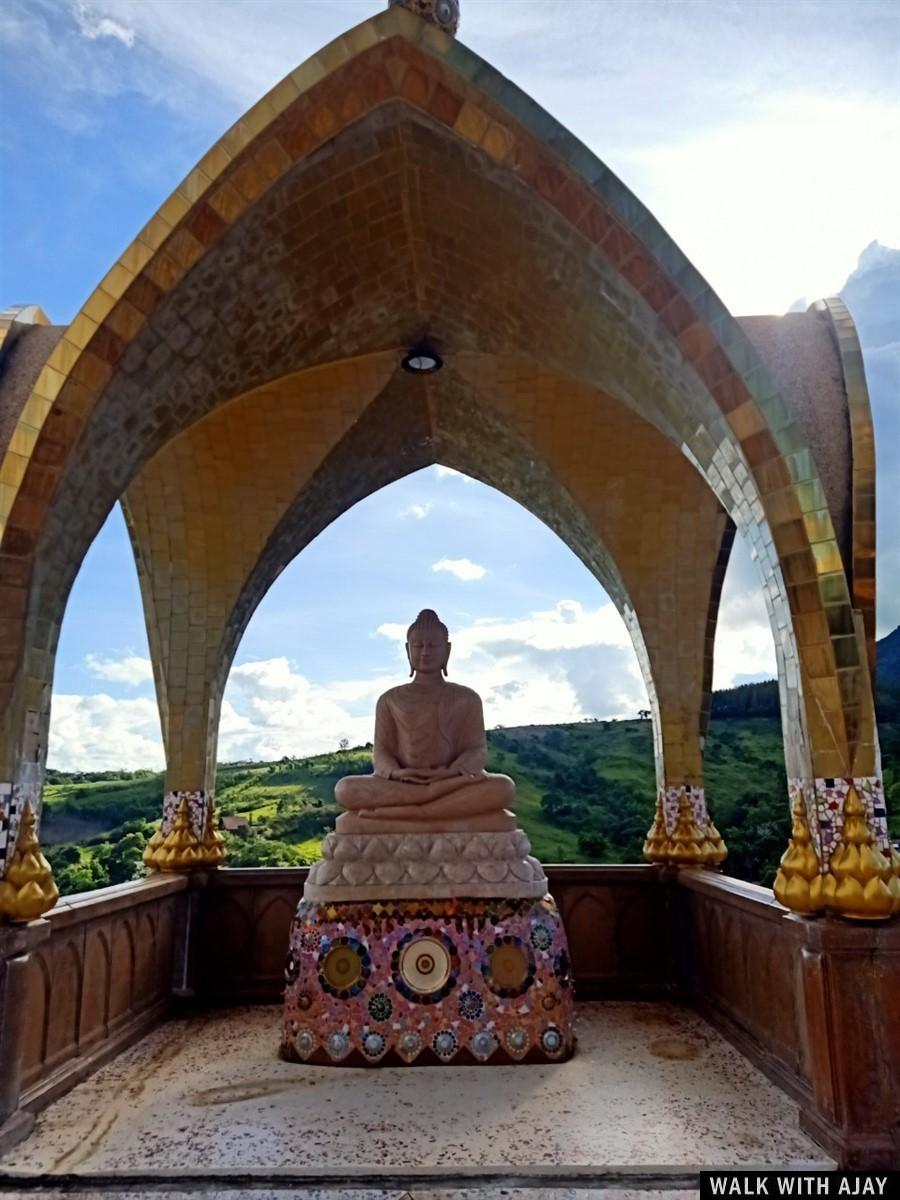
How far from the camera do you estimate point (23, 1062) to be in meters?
3.71

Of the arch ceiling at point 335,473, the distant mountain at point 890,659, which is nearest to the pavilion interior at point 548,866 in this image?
the arch ceiling at point 335,473

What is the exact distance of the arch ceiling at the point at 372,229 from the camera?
380 cm

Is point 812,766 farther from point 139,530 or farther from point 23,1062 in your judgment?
point 139,530

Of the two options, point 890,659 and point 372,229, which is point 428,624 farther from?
point 890,659

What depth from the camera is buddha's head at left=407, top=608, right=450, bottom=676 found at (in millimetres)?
5664

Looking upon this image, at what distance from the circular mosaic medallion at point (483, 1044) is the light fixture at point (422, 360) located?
14.8 feet

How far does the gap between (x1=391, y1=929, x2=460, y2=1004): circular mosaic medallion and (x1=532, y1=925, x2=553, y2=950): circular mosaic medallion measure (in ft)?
1.41

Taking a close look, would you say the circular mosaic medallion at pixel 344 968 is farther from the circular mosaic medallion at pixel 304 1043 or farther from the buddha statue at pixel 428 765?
the buddha statue at pixel 428 765

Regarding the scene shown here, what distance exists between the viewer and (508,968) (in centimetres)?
440

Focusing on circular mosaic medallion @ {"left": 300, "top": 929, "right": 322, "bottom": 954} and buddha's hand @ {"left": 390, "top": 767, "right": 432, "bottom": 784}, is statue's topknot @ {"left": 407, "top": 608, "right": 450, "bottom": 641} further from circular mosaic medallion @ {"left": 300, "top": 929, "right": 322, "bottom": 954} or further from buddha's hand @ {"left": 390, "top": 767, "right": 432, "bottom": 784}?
circular mosaic medallion @ {"left": 300, "top": 929, "right": 322, "bottom": 954}

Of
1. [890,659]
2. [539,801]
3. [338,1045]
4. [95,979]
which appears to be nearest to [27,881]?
[95,979]

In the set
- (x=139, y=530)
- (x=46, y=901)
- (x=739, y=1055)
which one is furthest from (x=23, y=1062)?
(x=139, y=530)

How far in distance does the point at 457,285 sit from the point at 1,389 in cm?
279

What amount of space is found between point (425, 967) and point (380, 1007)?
0.99 ft
